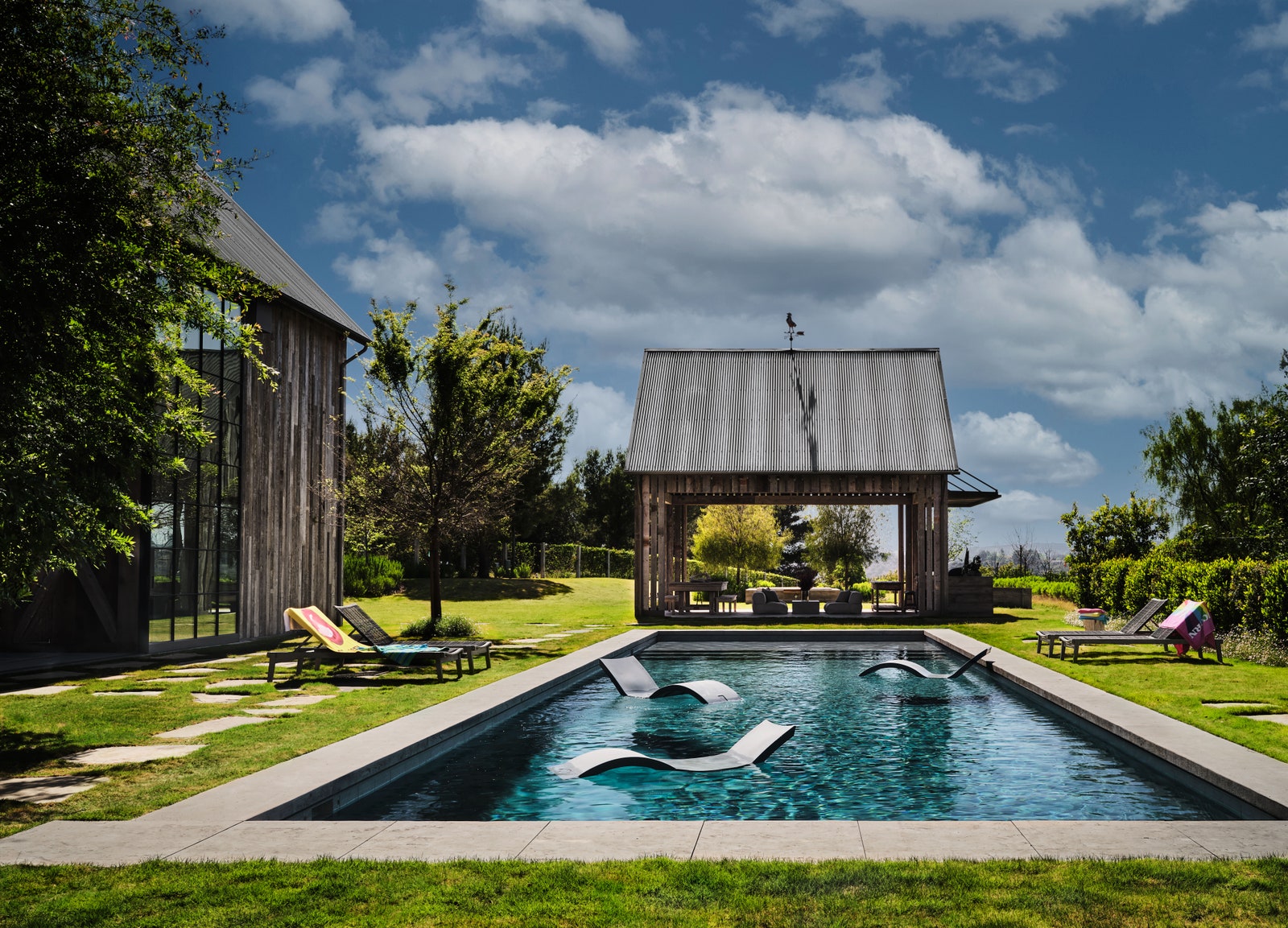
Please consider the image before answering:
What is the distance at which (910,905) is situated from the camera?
12.7 feet

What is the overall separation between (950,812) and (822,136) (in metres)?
9.83

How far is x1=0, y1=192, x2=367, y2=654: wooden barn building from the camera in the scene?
1499 centimetres

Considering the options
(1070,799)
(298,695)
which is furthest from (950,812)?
(298,695)

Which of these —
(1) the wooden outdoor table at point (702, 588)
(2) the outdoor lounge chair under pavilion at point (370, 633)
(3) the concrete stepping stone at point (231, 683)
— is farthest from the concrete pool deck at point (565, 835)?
(1) the wooden outdoor table at point (702, 588)

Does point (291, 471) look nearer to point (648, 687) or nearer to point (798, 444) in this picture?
point (648, 687)

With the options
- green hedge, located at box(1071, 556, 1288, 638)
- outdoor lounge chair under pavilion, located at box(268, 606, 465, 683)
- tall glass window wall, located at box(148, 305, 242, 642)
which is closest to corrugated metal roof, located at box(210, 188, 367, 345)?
tall glass window wall, located at box(148, 305, 242, 642)

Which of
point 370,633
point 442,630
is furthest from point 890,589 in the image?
point 370,633

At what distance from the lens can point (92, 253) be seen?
7.37 m

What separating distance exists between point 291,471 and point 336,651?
23.9ft

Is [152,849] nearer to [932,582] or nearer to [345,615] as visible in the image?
[345,615]

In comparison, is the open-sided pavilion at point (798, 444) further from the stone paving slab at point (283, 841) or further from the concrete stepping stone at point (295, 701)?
the stone paving slab at point (283, 841)

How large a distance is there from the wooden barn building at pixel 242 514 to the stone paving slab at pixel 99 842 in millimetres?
10444

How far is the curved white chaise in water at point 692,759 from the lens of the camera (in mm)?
6625

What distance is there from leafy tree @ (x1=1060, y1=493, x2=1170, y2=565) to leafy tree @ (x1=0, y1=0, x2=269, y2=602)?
72.1 ft
